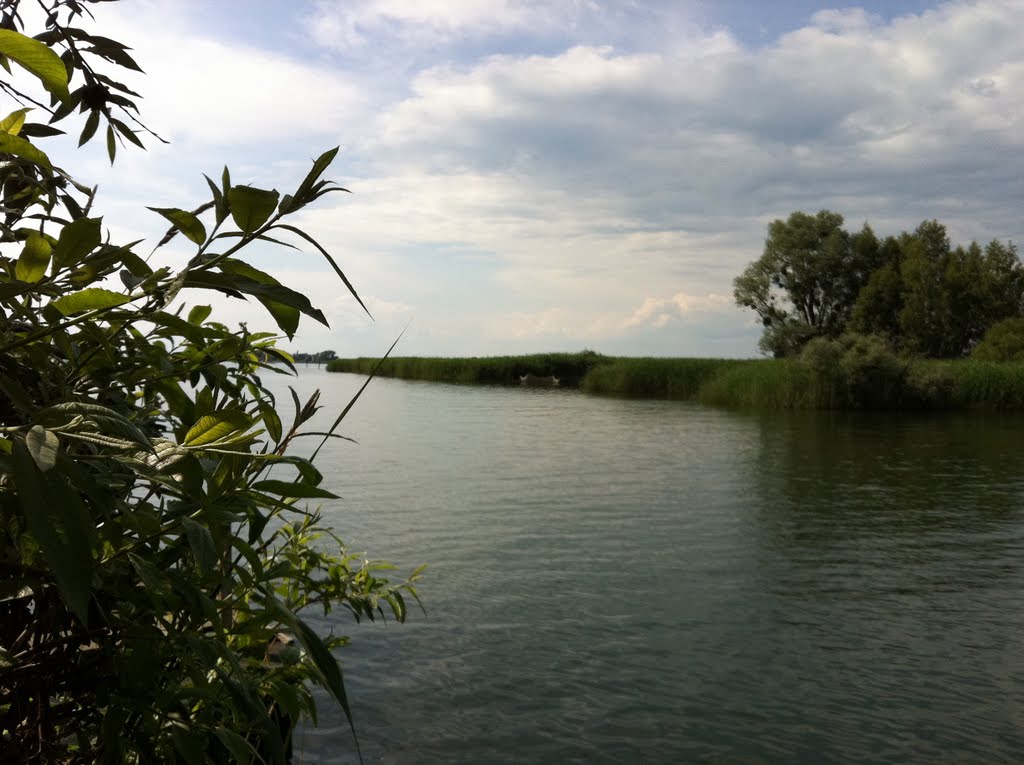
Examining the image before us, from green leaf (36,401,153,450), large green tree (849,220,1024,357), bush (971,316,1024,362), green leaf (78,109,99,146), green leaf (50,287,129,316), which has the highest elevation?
large green tree (849,220,1024,357)

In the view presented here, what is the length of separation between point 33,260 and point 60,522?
395 millimetres

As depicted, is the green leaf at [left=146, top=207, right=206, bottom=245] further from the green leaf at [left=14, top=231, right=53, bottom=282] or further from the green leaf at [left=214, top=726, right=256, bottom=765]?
the green leaf at [left=214, top=726, right=256, bottom=765]

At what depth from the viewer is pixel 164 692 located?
105cm

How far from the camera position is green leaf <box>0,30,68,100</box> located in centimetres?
60

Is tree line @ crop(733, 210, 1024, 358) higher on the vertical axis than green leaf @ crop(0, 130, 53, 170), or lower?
higher

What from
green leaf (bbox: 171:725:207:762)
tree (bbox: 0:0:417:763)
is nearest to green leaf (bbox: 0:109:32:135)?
tree (bbox: 0:0:417:763)

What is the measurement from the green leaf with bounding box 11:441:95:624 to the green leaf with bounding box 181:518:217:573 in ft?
0.72

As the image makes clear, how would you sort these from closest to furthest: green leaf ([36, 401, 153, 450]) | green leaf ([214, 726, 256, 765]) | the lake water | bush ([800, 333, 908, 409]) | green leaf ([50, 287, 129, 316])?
green leaf ([36, 401, 153, 450]), green leaf ([50, 287, 129, 316]), green leaf ([214, 726, 256, 765]), the lake water, bush ([800, 333, 908, 409])

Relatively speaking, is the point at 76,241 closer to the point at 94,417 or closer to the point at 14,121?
the point at 94,417

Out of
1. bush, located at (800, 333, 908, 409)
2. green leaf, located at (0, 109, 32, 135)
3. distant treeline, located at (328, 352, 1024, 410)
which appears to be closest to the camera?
green leaf, located at (0, 109, 32, 135)

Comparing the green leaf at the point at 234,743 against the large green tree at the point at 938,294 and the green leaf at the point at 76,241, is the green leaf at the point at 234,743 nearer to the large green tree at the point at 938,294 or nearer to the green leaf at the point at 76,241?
the green leaf at the point at 76,241

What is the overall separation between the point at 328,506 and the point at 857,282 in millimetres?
42046

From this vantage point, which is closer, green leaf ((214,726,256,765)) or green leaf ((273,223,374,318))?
green leaf ((273,223,374,318))

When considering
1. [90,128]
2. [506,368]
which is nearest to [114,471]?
[90,128]
